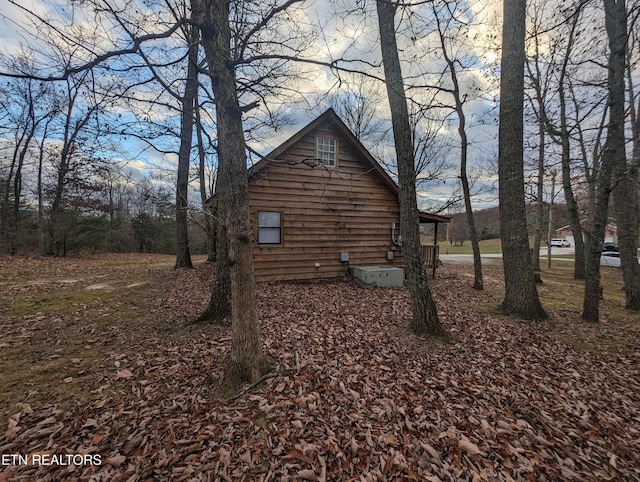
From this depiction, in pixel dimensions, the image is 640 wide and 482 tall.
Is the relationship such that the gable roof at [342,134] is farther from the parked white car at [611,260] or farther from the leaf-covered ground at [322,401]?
the parked white car at [611,260]

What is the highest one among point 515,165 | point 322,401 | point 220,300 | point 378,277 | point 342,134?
point 342,134

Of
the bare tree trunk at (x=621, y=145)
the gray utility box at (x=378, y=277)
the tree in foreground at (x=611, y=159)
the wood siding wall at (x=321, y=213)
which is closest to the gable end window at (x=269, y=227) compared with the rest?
the wood siding wall at (x=321, y=213)

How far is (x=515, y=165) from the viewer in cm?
570

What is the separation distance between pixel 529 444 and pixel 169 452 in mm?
3149

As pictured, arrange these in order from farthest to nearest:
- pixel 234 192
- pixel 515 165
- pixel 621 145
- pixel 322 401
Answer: pixel 621 145, pixel 515 165, pixel 234 192, pixel 322 401

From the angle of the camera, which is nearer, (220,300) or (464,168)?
(220,300)

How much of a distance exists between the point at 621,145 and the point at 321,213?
7.64m

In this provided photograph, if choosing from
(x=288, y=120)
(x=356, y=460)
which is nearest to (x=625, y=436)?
(x=356, y=460)

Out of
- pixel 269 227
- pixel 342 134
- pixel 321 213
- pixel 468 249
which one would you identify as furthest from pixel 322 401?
pixel 468 249

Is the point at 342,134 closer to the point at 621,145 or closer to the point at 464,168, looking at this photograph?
the point at 464,168

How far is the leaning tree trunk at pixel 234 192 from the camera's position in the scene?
2973mm

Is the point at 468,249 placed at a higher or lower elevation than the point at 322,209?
lower

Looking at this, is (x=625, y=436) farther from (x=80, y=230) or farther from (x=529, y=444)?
(x=80, y=230)

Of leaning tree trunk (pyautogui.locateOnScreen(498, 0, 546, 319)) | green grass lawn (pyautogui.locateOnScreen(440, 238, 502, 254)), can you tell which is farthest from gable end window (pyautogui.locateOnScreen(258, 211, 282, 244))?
green grass lawn (pyautogui.locateOnScreen(440, 238, 502, 254))
